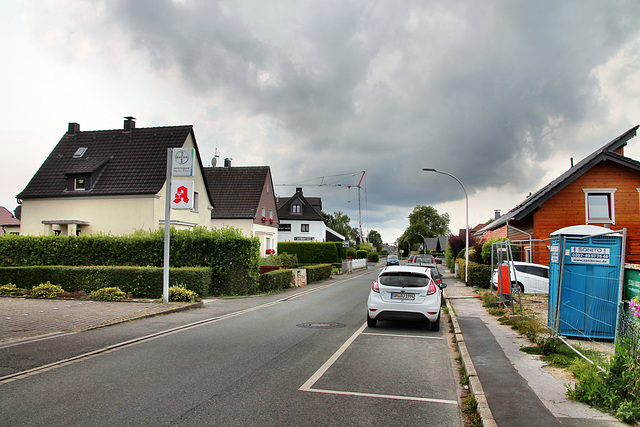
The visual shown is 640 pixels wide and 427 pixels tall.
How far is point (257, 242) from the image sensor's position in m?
21.2

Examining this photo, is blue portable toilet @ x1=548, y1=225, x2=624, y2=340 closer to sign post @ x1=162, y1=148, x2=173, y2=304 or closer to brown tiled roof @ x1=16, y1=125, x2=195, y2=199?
sign post @ x1=162, y1=148, x2=173, y2=304

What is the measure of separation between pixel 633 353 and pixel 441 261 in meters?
86.1

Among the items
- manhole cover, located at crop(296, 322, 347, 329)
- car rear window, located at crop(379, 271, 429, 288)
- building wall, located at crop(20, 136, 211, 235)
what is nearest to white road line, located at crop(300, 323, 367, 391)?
manhole cover, located at crop(296, 322, 347, 329)

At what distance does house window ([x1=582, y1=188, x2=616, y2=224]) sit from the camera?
25844mm

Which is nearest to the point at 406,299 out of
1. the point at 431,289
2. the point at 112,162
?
the point at 431,289

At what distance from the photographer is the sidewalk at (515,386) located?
4.96m

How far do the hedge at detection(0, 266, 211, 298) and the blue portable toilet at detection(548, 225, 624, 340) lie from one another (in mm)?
13346

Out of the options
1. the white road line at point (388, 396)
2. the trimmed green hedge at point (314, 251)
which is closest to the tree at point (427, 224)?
the trimmed green hedge at point (314, 251)

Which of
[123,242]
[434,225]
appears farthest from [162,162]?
[434,225]

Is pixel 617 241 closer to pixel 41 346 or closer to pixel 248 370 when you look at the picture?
pixel 248 370

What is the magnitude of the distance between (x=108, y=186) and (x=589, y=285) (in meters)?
27.8

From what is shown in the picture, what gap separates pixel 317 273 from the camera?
33000 millimetres

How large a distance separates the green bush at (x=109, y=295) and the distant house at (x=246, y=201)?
2254 cm

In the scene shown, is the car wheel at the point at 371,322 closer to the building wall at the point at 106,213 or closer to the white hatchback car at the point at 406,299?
the white hatchback car at the point at 406,299
